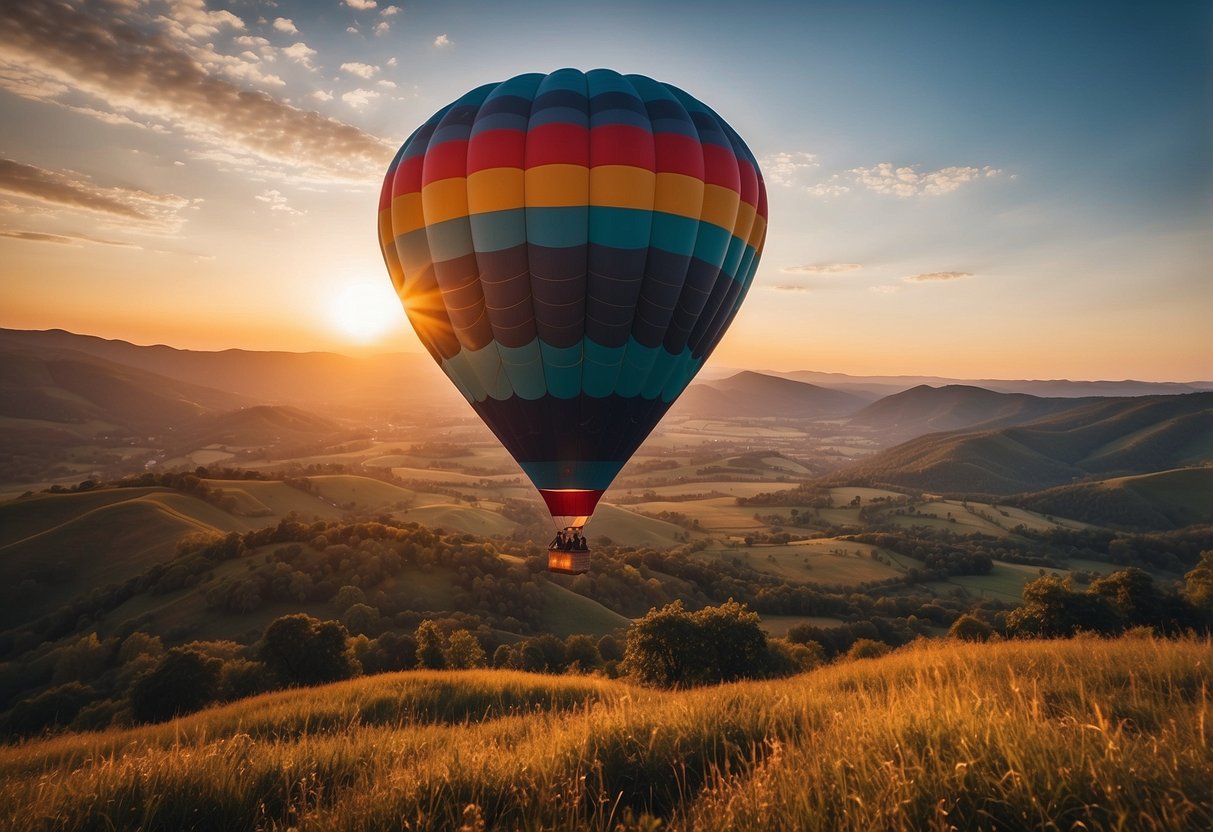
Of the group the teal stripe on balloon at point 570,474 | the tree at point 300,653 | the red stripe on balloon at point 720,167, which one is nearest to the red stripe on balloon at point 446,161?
the red stripe on balloon at point 720,167

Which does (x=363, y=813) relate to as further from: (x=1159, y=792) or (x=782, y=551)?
(x=782, y=551)

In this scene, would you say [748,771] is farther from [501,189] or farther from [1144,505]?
[1144,505]

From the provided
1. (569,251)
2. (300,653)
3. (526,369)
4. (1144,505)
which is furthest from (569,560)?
(1144,505)

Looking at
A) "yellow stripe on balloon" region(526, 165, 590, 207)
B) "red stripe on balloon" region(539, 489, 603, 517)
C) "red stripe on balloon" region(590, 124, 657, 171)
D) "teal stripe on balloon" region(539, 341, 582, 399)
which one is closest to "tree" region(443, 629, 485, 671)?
"red stripe on balloon" region(539, 489, 603, 517)

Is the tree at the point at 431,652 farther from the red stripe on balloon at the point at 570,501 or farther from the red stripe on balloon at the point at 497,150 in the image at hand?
the red stripe on balloon at the point at 497,150

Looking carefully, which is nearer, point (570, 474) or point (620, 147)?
point (620, 147)

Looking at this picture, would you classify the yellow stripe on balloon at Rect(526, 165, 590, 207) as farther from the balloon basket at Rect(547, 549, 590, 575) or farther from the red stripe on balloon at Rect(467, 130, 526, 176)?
the balloon basket at Rect(547, 549, 590, 575)
